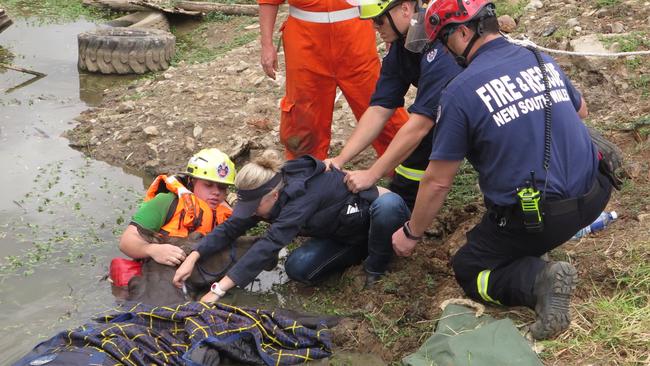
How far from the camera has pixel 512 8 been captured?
28.8 feet

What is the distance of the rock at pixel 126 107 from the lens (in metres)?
8.31

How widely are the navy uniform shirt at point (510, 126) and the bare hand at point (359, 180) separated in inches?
45.6

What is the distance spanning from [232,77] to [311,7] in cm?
338

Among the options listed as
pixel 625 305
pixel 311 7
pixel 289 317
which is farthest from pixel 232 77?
pixel 625 305

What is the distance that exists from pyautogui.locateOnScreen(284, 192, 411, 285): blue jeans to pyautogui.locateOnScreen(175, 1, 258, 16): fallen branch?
319 inches

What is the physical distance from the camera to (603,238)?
454cm

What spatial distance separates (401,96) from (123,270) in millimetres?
2270

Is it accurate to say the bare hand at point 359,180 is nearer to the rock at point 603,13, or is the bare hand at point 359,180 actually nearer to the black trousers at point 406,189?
the black trousers at point 406,189

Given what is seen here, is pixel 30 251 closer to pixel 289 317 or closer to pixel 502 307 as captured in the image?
pixel 289 317

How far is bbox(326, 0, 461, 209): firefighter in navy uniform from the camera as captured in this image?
4.48 metres

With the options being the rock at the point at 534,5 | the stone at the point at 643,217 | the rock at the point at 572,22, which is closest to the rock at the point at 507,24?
the rock at the point at 534,5

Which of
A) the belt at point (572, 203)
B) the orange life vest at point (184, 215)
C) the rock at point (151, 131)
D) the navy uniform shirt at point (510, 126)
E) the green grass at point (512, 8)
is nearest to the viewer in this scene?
the navy uniform shirt at point (510, 126)

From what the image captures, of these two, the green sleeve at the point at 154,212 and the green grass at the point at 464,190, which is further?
the green grass at the point at 464,190

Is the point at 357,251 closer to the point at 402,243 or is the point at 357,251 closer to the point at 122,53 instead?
the point at 402,243
